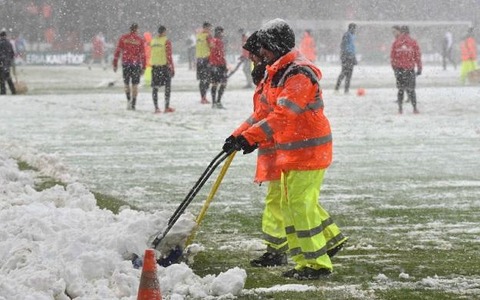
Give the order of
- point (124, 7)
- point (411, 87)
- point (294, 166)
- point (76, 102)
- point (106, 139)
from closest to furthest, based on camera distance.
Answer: point (294, 166), point (106, 139), point (411, 87), point (76, 102), point (124, 7)

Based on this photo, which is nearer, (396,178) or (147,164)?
(396,178)

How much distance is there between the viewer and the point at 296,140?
5.85 m

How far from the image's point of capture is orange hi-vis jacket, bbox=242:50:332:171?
5.73 m

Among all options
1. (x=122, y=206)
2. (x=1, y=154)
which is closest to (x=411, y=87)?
(x=1, y=154)

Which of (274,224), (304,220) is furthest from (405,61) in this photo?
(304,220)

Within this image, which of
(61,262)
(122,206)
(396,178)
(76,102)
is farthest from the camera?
(76,102)

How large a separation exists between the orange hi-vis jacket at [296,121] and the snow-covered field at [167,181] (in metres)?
0.76

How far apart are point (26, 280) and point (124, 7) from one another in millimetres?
56657

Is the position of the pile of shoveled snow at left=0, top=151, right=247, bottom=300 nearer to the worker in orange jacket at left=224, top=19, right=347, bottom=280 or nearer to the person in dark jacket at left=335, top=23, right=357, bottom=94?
Result: the worker in orange jacket at left=224, top=19, right=347, bottom=280

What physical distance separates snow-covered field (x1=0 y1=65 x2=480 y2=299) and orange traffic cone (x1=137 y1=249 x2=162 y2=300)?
50 cm

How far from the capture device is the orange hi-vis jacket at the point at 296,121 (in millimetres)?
5730

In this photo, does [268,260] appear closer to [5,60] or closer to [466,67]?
[5,60]

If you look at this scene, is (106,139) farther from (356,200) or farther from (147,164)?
(356,200)

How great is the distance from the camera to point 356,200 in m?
8.90
